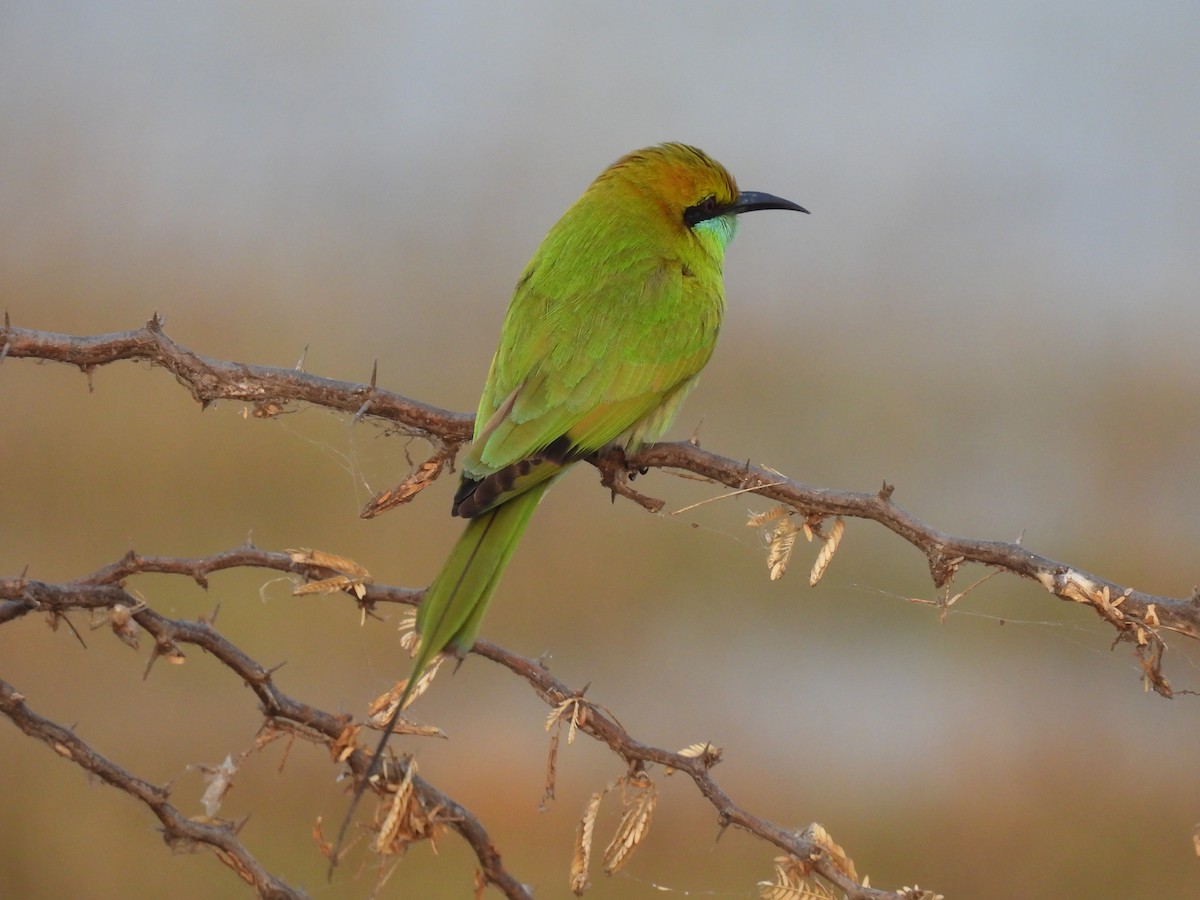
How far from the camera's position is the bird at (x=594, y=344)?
2.02 m

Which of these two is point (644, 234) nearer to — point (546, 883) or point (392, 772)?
point (392, 772)

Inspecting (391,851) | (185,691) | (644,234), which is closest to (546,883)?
(185,691)

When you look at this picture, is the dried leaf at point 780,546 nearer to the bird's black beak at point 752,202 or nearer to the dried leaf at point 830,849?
the dried leaf at point 830,849

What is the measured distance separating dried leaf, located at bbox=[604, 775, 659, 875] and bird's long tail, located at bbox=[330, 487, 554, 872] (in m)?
0.27

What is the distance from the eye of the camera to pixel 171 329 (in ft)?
16.3

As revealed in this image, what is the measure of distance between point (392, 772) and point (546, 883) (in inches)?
112

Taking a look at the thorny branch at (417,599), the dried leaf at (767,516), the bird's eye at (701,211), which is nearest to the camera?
the thorny branch at (417,599)

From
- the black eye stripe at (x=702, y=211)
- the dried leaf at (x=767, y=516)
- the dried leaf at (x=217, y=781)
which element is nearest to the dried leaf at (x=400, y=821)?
the dried leaf at (x=217, y=781)

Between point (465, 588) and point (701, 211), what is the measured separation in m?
1.42

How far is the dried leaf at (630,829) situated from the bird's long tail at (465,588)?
27 cm

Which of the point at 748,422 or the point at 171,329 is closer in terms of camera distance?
the point at 171,329

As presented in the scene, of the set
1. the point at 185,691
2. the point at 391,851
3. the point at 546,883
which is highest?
the point at 391,851

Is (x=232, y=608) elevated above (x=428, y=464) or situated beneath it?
situated beneath

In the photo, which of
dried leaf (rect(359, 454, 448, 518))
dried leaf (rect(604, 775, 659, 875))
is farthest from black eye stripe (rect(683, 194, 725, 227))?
dried leaf (rect(604, 775, 659, 875))
